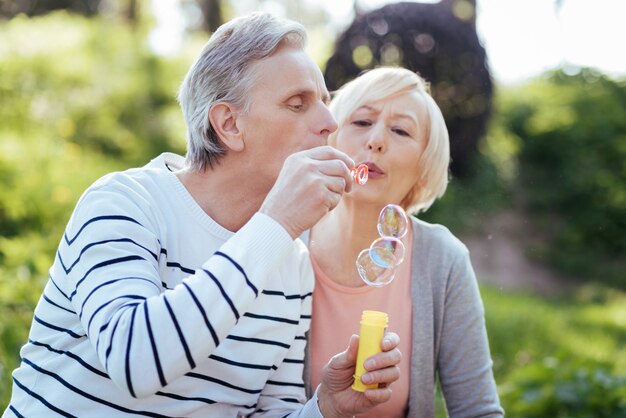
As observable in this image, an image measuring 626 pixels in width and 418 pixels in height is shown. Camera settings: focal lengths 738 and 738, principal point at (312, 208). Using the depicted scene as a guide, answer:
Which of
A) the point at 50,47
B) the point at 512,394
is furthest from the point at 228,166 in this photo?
the point at 50,47

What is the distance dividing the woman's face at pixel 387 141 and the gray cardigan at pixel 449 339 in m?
0.27

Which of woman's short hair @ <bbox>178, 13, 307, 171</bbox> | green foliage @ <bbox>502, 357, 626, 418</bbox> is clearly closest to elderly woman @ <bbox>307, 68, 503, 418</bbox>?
woman's short hair @ <bbox>178, 13, 307, 171</bbox>

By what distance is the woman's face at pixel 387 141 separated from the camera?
8.17ft

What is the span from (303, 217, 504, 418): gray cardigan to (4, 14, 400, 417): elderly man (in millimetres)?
485

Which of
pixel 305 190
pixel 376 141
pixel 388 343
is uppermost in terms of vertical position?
pixel 376 141

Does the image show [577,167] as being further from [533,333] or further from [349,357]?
[349,357]

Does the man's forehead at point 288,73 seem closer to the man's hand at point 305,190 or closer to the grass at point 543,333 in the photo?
the man's hand at point 305,190

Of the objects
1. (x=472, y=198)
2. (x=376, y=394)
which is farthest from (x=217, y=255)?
(x=472, y=198)

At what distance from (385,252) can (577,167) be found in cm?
844

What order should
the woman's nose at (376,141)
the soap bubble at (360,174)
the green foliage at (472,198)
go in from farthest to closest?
1. the green foliage at (472,198)
2. the woman's nose at (376,141)
3. the soap bubble at (360,174)

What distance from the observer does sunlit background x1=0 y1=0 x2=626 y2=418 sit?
432cm

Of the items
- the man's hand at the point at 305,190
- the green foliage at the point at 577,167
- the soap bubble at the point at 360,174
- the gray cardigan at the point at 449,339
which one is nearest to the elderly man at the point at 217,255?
the man's hand at the point at 305,190

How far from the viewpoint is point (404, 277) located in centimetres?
261

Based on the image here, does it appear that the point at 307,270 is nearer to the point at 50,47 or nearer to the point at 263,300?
the point at 263,300
